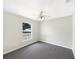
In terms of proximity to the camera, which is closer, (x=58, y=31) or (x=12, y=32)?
(x=12, y=32)

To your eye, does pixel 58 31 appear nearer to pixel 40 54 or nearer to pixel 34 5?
pixel 40 54

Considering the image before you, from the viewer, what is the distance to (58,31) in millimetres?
4859

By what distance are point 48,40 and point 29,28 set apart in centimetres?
213

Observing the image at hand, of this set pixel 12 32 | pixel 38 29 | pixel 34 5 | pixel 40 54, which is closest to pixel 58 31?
pixel 38 29

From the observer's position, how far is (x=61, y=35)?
4668 millimetres

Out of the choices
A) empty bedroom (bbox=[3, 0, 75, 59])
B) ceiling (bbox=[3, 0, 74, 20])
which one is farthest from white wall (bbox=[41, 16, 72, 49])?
ceiling (bbox=[3, 0, 74, 20])

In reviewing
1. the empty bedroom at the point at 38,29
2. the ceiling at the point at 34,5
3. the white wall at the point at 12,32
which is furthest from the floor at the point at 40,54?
the ceiling at the point at 34,5

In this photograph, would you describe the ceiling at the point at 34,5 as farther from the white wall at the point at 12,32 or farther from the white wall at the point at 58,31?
the white wall at the point at 58,31

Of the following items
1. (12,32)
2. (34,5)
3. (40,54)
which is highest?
(34,5)

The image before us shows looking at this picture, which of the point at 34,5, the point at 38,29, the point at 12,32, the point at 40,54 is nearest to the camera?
the point at 34,5

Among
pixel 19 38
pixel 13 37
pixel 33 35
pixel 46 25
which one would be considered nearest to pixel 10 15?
pixel 13 37

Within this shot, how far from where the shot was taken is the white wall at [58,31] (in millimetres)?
4219

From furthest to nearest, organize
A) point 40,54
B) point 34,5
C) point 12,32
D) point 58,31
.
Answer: point 58,31 → point 12,32 → point 40,54 → point 34,5

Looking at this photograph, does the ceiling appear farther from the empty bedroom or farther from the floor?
the floor
